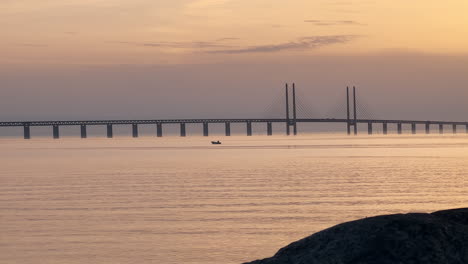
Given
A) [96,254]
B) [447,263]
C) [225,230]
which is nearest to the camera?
[447,263]

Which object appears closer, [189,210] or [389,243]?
[389,243]

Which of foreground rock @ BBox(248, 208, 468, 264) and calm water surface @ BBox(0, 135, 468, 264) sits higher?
foreground rock @ BBox(248, 208, 468, 264)

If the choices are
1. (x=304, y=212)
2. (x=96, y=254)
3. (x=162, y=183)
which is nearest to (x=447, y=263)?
(x=96, y=254)

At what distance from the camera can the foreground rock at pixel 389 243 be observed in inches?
330

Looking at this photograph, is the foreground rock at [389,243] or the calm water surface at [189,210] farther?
the calm water surface at [189,210]

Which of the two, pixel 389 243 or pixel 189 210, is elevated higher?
pixel 389 243

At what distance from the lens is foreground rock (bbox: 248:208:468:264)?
839 centimetres

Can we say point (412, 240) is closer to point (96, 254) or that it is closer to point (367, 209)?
point (96, 254)

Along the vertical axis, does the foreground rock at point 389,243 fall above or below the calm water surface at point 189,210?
above

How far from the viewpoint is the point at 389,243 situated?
8461 millimetres

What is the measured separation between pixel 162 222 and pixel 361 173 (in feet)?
113

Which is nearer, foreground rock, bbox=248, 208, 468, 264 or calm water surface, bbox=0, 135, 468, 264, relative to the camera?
foreground rock, bbox=248, 208, 468, 264

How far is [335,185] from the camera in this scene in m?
47.1

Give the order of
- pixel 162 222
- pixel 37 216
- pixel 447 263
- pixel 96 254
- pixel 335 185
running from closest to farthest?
pixel 447 263, pixel 96 254, pixel 162 222, pixel 37 216, pixel 335 185
